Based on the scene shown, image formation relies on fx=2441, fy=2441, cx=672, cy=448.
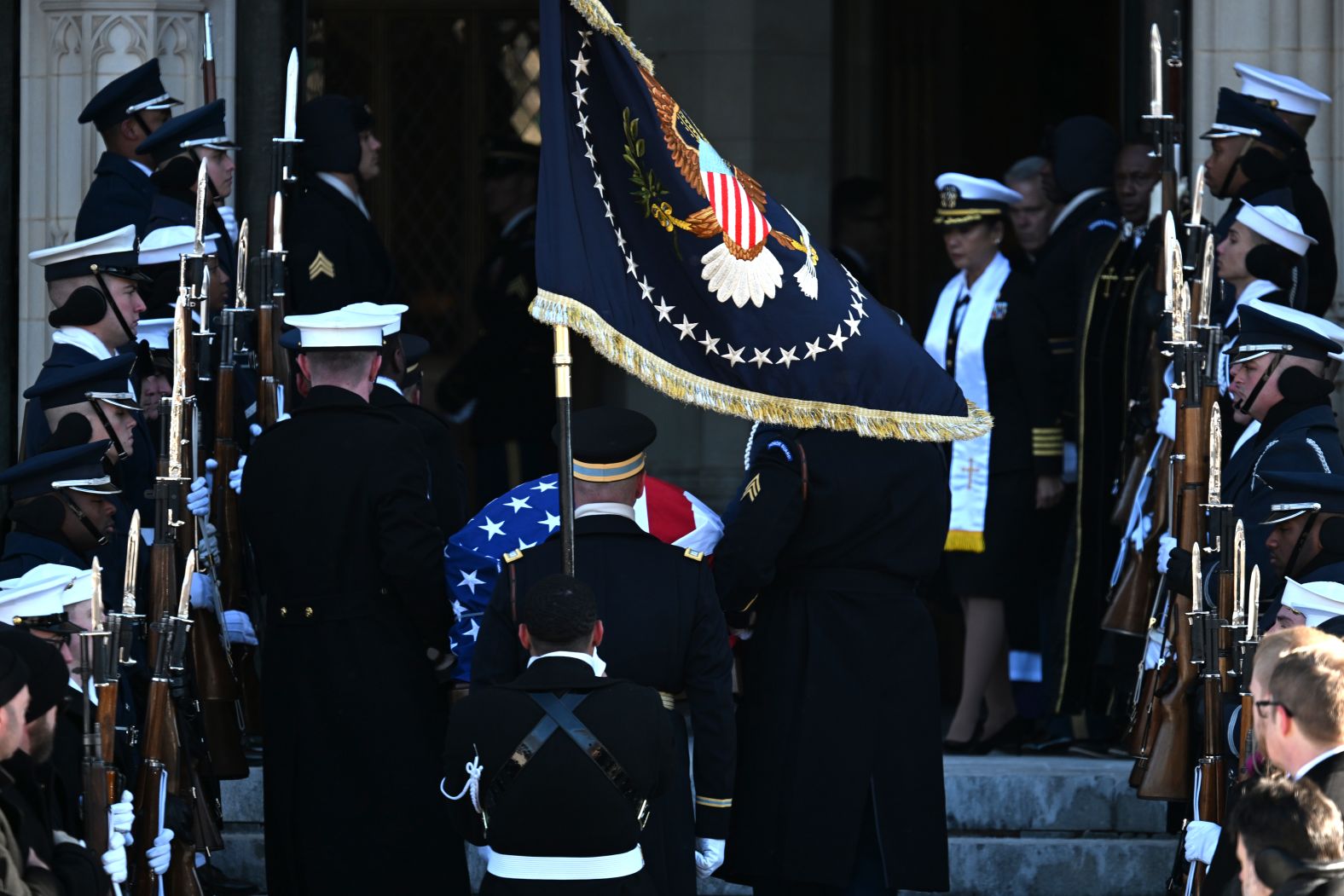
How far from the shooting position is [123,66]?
934 centimetres

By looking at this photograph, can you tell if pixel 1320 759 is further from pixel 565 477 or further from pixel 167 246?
pixel 167 246

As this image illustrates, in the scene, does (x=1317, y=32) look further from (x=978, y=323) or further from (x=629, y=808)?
(x=629, y=808)

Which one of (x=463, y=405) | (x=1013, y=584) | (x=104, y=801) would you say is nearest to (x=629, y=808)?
(x=104, y=801)

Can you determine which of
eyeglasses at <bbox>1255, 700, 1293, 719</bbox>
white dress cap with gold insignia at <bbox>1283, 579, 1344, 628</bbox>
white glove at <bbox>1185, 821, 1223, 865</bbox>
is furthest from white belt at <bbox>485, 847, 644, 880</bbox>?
white dress cap with gold insignia at <bbox>1283, 579, 1344, 628</bbox>

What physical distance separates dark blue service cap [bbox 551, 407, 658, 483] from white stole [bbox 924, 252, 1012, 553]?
9.18 ft

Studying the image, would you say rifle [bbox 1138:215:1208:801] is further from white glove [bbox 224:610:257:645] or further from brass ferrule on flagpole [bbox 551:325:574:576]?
white glove [bbox 224:610:257:645]

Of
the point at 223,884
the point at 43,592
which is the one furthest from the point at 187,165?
the point at 43,592

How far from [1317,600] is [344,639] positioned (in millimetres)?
2695

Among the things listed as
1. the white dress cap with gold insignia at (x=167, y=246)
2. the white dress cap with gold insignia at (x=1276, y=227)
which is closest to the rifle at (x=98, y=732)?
the white dress cap with gold insignia at (x=167, y=246)

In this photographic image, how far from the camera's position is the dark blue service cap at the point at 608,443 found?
6.18 m

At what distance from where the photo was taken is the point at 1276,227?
8.13 m

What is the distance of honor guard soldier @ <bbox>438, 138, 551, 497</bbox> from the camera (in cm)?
1078

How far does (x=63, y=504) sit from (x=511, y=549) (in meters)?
1.23

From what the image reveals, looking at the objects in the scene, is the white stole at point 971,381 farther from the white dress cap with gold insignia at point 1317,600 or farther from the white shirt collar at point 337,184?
the white dress cap with gold insignia at point 1317,600
